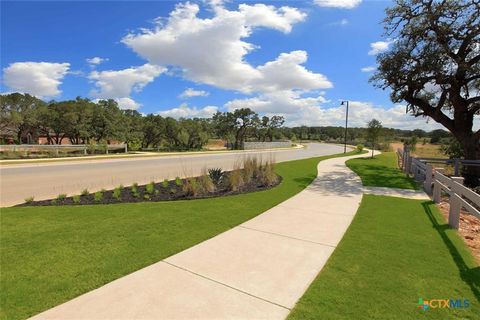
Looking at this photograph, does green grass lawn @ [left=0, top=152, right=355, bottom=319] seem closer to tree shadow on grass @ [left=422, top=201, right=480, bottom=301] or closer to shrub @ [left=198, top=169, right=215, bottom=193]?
shrub @ [left=198, top=169, right=215, bottom=193]

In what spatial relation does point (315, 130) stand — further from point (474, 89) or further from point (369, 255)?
point (369, 255)

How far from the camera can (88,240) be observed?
4.90 meters

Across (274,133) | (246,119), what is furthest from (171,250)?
(274,133)

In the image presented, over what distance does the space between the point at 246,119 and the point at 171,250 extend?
5355cm

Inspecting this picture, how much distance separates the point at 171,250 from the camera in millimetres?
4547

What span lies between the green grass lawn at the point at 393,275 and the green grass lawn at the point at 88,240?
7.61ft

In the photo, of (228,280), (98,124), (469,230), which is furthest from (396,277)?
(98,124)

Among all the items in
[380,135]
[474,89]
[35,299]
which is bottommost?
[35,299]

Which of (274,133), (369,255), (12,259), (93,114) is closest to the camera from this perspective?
(12,259)

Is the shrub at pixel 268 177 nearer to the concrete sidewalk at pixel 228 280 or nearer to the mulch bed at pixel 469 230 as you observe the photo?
the concrete sidewalk at pixel 228 280

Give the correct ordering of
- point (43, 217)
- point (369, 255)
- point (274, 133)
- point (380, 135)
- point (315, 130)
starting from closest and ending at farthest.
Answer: point (369, 255)
point (43, 217)
point (380, 135)
point (274, 133)
point (315, 130)

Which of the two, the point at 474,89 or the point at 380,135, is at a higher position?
the point at 474,89

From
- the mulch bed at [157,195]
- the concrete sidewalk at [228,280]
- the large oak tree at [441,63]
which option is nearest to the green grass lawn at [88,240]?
the concrete sidewalk at [228,280]

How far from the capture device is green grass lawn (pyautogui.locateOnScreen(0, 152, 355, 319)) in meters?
3.39
